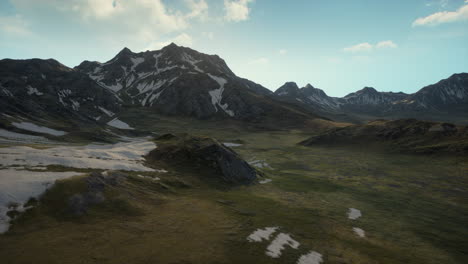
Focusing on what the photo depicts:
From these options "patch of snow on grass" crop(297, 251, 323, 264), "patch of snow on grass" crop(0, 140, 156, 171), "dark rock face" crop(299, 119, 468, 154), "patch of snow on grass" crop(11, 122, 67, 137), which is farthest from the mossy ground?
"patch of snow on grass" crop(11, 122, 67, 137)

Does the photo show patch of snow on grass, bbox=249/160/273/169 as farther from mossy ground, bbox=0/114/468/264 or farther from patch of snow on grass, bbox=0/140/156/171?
patch of snow on grass, bbox=0/140/156/171

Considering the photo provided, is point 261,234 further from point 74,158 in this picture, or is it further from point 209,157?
point 74,158

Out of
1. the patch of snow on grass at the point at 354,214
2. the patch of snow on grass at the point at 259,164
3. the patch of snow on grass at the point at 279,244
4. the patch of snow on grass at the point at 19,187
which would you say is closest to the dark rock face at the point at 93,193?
the patch of snow on grass at the point at 19,187

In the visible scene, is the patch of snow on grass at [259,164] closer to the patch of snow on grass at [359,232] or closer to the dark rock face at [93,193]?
the patch of snow on grass at [359,232]

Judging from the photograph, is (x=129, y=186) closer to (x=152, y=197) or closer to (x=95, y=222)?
(x=152, y=197)

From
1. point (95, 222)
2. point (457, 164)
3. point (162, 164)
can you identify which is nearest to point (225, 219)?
point (95, 222)
